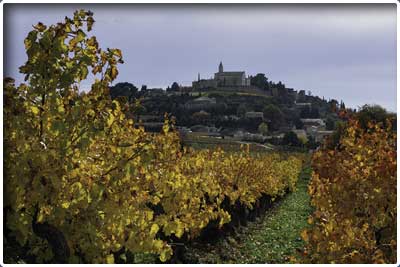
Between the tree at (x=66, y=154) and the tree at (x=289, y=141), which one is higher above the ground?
the tree at (x=66, y=154)

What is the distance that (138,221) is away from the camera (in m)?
4.69

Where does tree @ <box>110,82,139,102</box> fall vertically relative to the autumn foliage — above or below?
above

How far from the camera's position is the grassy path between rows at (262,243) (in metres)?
10.2

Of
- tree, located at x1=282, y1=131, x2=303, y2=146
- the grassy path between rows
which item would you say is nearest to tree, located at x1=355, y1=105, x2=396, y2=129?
the grassy path between rows

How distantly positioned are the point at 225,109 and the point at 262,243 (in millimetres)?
17953

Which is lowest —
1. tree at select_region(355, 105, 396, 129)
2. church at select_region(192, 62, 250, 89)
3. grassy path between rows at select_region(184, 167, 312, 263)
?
grassy path between rows at select_region(184, 167, 312, 263)

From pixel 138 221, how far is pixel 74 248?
67 cm

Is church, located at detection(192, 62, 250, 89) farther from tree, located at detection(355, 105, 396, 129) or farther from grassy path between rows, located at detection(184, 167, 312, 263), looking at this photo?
grassy path between rows, located at detection(184, 167, 312, 263)

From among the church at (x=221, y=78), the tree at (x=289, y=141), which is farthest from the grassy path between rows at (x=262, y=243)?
the tree at (x=289, y=141)

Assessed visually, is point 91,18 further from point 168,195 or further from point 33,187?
point 168,195

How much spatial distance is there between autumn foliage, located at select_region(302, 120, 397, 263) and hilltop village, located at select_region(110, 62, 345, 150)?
822mm

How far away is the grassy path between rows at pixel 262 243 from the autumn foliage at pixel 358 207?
872 millimetres

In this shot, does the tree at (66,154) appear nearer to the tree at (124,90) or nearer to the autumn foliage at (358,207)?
the tree at (124,90)

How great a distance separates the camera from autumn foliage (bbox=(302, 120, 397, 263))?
5180 mm
